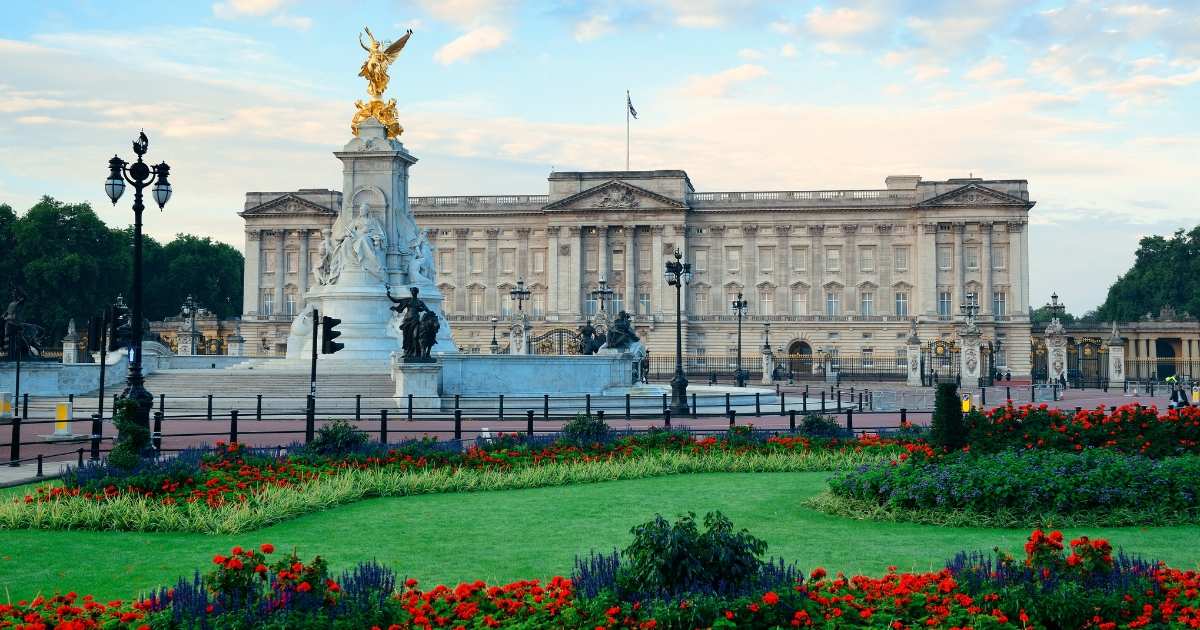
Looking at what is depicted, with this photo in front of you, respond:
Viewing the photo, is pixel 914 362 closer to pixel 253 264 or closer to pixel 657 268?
pixel 657 268

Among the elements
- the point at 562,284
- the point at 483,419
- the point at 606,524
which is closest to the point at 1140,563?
the point at 606,524

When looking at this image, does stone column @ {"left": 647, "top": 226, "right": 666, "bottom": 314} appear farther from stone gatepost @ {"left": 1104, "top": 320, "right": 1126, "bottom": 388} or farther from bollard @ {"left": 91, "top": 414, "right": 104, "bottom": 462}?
bollard @ {"left": 91, "top": 414, "right": 104, "bottom": 462}

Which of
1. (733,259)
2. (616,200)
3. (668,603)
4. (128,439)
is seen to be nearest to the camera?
(668,603)

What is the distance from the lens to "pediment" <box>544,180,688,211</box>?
3632 inches

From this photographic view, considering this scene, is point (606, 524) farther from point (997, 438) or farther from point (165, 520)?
point (997, 438)

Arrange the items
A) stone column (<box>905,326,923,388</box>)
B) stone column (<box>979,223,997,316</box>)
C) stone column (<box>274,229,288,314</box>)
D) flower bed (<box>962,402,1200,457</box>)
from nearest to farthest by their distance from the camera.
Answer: flower bed (<box>962,402,1200,457</box>), stone column (<box>905,326,923,388</box>), stone column (<box>979,223,997,316</box>), stone column (<box>274,229,288,314</box>)

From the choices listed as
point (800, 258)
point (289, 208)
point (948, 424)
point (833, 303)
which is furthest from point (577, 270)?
point (948, 424)

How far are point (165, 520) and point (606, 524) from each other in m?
4.79

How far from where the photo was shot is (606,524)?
12.5 m

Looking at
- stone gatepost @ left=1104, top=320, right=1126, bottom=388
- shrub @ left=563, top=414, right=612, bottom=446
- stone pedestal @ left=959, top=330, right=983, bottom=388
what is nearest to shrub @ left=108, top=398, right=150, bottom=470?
shrub @ left=563, top=414, right=612, bottom=446

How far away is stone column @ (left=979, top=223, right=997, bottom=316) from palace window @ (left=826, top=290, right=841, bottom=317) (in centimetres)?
1118

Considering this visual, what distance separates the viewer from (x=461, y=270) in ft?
320

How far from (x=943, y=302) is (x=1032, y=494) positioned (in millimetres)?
81682

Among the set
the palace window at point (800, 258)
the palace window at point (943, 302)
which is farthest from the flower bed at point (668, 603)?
the palace window at point (800, 258)
